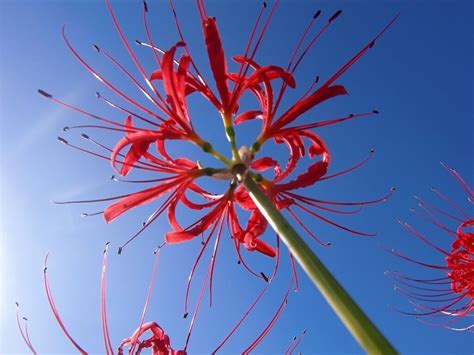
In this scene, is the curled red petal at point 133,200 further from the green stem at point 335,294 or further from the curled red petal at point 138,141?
the green stem at point 335,294

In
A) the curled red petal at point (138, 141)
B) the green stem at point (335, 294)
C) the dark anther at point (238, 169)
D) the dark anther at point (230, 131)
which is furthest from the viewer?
the dark anther at point (230, 131)

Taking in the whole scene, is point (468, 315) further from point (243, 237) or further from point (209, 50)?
point (209, 50)

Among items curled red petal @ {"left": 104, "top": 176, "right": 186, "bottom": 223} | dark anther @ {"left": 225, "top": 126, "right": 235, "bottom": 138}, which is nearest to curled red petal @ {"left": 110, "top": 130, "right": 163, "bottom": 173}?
curled red petal @ {"left": 104, "top": 176, "right": 186, "bottom": 223}

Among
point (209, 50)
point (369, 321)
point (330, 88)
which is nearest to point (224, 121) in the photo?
point (209, 50)

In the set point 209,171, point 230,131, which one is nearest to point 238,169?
point 209,171

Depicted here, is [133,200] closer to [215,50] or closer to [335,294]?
[215,50]

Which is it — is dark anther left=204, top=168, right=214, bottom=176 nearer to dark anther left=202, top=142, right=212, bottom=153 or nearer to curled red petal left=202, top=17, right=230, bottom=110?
dark anther left=202, top=142, right=212, bottom=153

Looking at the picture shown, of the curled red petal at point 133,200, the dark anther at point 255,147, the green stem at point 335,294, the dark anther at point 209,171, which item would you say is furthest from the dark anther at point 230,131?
the green stem at point 335,294

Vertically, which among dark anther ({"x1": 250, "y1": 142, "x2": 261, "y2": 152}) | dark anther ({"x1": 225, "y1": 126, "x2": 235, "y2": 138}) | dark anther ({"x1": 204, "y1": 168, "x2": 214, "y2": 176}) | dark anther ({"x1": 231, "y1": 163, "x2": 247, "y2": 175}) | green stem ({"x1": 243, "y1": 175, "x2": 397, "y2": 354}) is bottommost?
green stem ({"x1": 243, "y1": 175, "x2": 397, "y2": 354})
